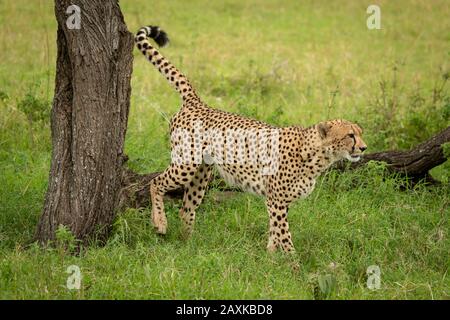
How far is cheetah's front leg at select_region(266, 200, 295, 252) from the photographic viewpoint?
6.13 m

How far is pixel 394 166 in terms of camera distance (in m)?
7.43

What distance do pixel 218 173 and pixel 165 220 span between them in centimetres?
94

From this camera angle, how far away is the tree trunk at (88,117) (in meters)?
5.73

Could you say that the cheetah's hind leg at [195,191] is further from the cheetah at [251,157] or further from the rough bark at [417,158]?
the rough bark at [417,158]

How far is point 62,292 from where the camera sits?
4.96 metres

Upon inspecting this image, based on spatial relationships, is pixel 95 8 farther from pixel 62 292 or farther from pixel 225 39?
pixel 225 39

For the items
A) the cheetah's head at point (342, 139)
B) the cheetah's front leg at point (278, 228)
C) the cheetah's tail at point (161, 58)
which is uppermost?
the cheetah's tail at point (161, 58)

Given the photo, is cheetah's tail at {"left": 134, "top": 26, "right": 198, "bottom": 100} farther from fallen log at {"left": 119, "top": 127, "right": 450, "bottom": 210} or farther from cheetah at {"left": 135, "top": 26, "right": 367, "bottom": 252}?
fallen log at {"left": 119, "top": 127, "right": 450, "bottom": 210}

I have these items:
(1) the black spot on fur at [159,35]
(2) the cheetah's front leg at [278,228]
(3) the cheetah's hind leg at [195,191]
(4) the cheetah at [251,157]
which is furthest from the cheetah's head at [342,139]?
(1) the black spot on fur at [159,35]

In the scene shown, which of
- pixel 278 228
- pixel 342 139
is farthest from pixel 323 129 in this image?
pixel 278 228

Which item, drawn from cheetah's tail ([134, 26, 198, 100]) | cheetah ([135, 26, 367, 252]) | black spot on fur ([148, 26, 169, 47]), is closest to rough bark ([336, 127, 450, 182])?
cheetah ([135, 26, 367, 252])

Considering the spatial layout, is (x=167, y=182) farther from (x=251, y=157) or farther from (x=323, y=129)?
(x=323, y=129)

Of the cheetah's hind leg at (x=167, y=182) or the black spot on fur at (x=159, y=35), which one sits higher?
the black spot on fur at (x=159, y=35)
